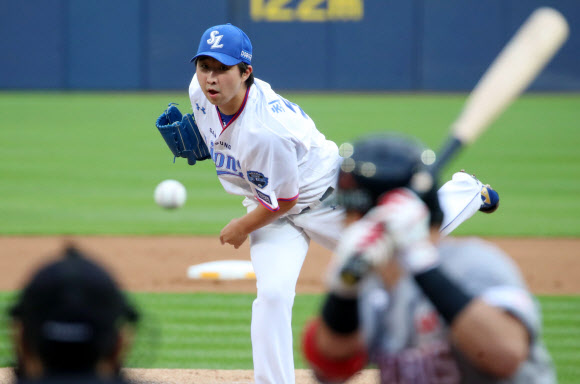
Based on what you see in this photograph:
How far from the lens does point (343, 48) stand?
1005 inches

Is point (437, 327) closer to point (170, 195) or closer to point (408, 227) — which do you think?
point (408, 227)

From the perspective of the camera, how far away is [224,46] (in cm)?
425

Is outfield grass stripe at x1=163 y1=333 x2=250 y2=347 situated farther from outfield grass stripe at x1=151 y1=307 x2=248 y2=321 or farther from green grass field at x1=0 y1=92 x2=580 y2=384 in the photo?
outfield grass stripe at x1=151 y1=307 x2=248 y2=321

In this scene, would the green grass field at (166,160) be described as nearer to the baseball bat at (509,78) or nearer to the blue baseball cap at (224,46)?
the blue baseball cap at (224,46)

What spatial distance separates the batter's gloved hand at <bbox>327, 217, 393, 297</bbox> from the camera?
186 centimetres

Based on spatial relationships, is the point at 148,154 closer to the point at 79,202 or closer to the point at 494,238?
the point at 79,202

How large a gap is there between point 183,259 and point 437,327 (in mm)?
6856

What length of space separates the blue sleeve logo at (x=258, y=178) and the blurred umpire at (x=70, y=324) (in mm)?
2506

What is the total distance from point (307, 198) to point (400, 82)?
21.9m

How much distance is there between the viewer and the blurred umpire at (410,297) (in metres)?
1.91

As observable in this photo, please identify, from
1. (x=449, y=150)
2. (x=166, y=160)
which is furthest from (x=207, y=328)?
(x=166, y=160)

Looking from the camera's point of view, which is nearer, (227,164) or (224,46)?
(224,46)

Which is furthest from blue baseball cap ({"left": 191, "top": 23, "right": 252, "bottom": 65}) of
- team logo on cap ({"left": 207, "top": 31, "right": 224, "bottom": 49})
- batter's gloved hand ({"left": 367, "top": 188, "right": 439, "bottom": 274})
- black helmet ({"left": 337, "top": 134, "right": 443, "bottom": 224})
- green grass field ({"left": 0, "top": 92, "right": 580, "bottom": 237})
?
green grass field ({"left": 0, "top": 92, "right": 580, "bottom": 237})

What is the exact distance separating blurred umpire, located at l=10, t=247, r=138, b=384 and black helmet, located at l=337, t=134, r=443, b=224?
62 cm
